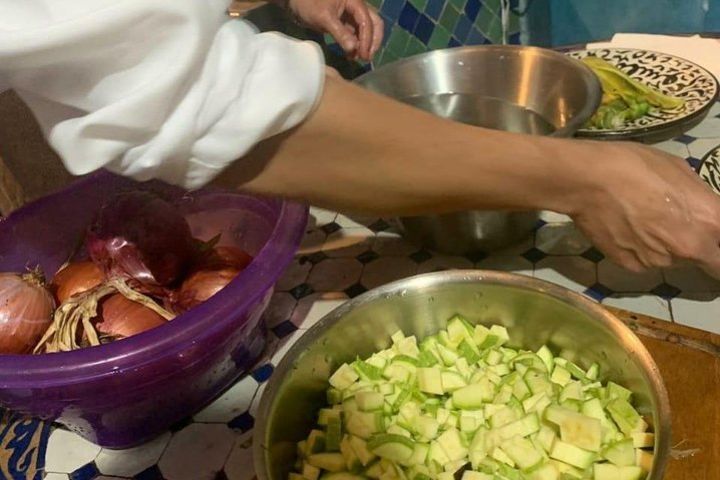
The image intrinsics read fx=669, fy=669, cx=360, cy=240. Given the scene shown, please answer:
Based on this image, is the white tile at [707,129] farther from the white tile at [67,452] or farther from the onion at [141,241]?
the white tile at [67,452]

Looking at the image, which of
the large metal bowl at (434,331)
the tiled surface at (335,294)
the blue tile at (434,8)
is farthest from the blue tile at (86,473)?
the blue tile at (434,8)

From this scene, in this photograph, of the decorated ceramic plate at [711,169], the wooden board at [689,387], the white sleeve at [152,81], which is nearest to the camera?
the white sleeve at [152,81]

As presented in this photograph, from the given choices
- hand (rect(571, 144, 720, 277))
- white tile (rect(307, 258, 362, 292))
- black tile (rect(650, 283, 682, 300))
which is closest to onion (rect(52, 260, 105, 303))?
white tile (rect(307, 258, 362, 292))

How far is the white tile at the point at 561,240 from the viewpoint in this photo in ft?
2.57

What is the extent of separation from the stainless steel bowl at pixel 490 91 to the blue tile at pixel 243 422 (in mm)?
282

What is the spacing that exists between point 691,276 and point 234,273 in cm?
48

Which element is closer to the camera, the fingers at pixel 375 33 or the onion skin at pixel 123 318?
the onion skin at pixel 123 318

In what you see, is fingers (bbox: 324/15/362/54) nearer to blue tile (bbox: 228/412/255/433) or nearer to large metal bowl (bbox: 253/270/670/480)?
large metal bowl (bbox: 253/270/670/480)

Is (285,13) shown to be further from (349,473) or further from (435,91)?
(349,473)

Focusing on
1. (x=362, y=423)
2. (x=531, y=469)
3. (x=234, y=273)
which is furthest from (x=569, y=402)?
(x=234, y=273)

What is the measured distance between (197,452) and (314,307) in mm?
214

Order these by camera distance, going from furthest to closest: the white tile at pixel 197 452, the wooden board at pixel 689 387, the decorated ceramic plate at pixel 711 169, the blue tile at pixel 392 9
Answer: the blue tile at pixel 392 9
the decorated ceramic plate at pixel 711 169
the white tile at pixel 197 452
the wooden board at pixel 689 387

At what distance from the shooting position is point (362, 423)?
60 centimetres

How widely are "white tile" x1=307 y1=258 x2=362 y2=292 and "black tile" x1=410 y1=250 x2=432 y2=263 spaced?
0.07 m
